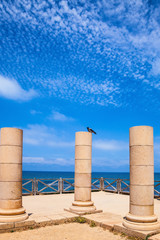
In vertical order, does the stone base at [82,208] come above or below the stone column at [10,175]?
below

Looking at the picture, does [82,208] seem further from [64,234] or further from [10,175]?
[10,175]

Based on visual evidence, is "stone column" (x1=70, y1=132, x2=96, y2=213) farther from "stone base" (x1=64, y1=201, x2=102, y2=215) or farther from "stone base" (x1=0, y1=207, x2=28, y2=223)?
"stone base" (x1=0, y1=207, x2=28, y2=223)

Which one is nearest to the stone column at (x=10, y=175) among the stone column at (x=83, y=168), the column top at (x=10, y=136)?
the column top at (x=10, y=136)

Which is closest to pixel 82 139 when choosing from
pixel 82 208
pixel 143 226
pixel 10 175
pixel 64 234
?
pixel 82 208

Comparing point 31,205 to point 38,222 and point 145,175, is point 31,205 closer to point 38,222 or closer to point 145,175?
point 38,222

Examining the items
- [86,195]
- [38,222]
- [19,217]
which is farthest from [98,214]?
[19,217]

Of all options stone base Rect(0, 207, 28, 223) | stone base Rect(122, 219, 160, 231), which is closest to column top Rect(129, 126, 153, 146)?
stone base Rect(122, 219, 160, 231)

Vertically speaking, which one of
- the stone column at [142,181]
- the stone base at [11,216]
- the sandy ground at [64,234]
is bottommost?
the sandy ground at [64,234]

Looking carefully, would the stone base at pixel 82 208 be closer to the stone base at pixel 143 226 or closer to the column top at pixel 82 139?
the column top at pixel 82 139

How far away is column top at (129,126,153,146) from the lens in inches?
383

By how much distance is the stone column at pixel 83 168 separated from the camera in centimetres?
1300

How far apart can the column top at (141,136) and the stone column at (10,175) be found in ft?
16.2

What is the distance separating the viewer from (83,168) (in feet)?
43.4

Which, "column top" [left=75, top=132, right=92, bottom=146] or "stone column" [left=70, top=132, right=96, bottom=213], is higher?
"column top" [left=75, top=132, right=92, bottom=146]
